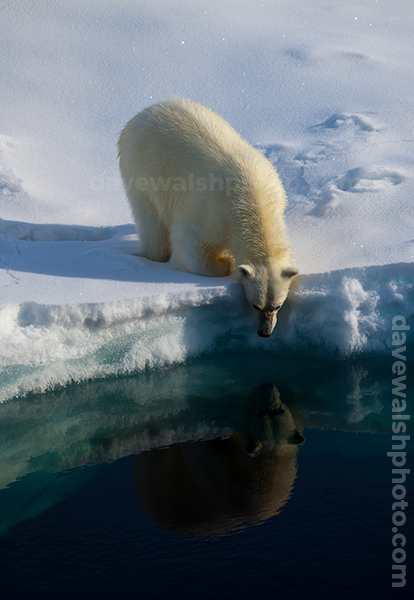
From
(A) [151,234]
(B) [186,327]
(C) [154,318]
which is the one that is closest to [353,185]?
(A) [151,234]

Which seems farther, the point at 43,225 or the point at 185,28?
the point at 185,28

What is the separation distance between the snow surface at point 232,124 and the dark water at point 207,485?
300 mm

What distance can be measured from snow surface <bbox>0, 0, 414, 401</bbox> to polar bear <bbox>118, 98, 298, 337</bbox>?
30 cm

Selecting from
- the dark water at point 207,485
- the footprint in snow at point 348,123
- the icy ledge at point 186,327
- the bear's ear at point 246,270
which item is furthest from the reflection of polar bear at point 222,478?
the footprint in snow at point 348,123

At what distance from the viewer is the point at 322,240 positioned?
518cm

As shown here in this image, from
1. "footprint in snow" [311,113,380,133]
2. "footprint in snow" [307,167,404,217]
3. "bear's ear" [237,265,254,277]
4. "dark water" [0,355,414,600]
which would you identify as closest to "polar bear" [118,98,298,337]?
"bear's ear" [237,265,254,277]

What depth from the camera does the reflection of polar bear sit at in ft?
10.1

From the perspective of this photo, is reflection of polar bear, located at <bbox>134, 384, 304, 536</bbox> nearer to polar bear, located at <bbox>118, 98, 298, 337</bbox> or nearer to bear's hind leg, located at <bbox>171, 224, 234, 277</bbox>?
polar bear, located at <bbox>118, 98, 298, 337</bbox>

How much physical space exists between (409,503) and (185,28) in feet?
36.5

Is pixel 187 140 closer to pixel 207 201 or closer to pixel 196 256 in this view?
pixel 207 201

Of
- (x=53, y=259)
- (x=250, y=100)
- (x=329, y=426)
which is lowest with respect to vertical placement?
(x=329, y=426)

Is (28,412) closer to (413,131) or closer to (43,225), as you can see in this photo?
(43,225)

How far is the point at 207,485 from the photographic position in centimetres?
331

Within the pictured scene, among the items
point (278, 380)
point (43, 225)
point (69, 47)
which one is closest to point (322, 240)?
point (278, 380)
